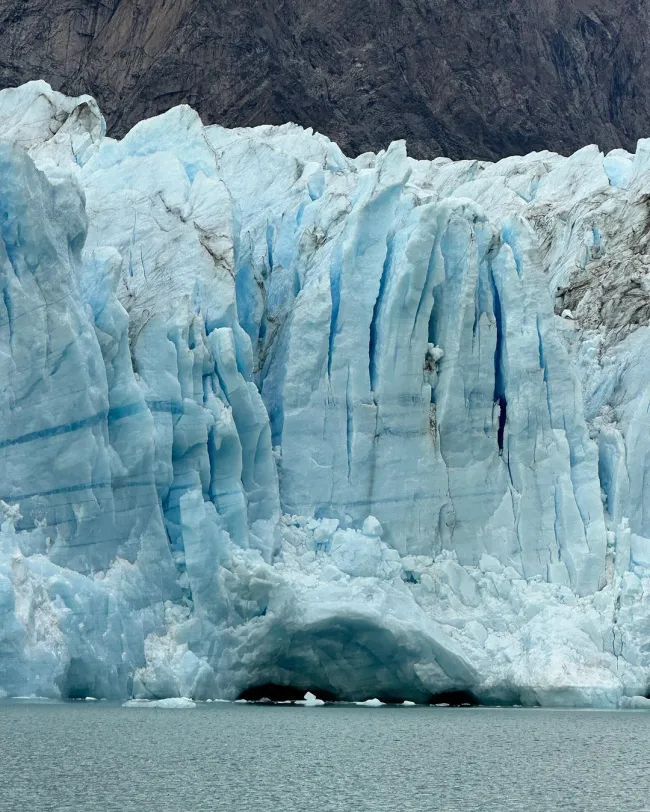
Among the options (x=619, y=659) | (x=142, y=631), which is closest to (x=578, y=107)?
(x=619, y=659)

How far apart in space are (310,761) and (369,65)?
25.7 m

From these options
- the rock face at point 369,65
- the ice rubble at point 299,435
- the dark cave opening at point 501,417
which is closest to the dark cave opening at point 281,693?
the ice rubble at point 299,435

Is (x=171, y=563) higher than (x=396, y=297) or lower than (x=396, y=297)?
lower

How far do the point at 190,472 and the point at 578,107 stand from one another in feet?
76.1

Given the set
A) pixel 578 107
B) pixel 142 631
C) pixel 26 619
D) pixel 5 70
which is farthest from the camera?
pixel 578 107

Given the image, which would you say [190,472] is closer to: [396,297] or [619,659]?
[396,297]

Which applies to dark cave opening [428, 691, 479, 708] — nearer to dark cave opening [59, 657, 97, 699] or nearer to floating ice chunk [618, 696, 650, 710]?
floating ice chunk [618, 696, 650, 710]

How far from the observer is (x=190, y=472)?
2358cm

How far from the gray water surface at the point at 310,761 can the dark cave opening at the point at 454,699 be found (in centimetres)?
226

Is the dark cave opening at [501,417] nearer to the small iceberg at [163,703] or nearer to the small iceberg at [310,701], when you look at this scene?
the small iceberg at [310,701]

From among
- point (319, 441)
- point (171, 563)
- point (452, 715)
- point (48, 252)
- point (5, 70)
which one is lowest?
point (452, 715)

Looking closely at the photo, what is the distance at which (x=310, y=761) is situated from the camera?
1727 centimetres

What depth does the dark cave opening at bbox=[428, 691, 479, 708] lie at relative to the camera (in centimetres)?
2484

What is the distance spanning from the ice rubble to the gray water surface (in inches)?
51.5
